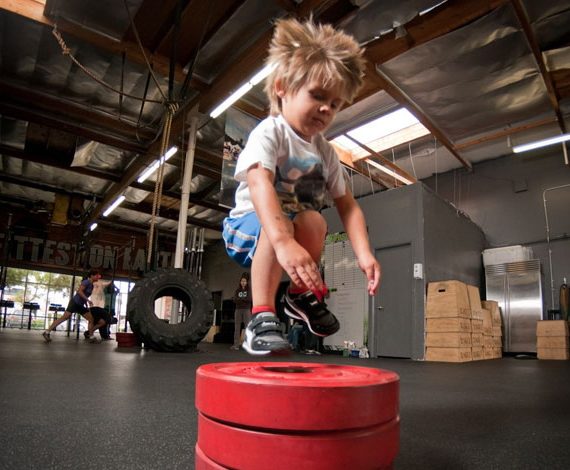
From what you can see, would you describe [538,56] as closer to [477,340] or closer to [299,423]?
[477,340]

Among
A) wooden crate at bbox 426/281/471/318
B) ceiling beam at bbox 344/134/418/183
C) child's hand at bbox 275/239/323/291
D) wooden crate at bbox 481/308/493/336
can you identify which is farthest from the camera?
ceiling beam at bbox 344/134/418/183

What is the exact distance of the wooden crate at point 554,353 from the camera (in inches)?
217

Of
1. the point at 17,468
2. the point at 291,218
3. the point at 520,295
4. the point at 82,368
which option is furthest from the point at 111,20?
the point at 520,295

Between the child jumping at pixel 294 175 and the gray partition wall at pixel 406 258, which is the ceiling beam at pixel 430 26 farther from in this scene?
the child jumping at pixel 294 175

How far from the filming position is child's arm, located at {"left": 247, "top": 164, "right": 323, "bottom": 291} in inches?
30.3

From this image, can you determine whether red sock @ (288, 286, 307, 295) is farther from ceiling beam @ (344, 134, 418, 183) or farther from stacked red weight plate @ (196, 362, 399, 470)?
ceiling beam @ (344, 134, 418, 183)

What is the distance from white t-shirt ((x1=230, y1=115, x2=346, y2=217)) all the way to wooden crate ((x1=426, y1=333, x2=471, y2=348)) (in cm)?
414

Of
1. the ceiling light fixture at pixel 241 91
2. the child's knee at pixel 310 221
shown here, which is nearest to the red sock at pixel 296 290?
the child's knee at pixel 310 221

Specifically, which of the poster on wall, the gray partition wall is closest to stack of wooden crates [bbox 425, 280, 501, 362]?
the gray partition wall

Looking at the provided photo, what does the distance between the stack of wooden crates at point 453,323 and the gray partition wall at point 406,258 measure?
0.48 ft

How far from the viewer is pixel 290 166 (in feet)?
3.69

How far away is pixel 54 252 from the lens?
38.9ft

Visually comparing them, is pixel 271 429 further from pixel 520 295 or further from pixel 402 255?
pixel 520 295

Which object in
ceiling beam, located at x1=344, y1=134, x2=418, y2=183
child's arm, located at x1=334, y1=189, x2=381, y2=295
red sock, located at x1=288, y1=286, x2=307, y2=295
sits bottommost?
red sock, located at x1=288, y1=286, x2=307, y2=295
